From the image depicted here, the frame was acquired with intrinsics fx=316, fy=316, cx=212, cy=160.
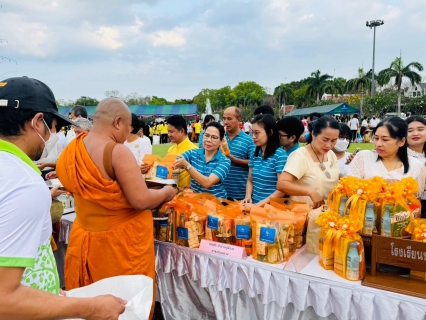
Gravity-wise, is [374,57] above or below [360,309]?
above

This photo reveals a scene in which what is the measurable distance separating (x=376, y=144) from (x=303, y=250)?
2.92ft

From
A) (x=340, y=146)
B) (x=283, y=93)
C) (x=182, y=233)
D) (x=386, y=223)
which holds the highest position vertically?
(x=283, y=93)

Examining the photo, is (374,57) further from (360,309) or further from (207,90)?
(207,90)

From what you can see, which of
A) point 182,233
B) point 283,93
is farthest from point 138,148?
point 283,93

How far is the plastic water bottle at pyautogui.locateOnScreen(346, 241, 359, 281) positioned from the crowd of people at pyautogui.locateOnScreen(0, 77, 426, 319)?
0.66m

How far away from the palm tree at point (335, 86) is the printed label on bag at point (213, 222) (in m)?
46.9

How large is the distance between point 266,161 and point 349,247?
1194 millimetres

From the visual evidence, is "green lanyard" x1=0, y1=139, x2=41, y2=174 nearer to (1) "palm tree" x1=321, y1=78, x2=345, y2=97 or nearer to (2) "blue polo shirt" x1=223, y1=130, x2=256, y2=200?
(2) "blue polo shirt" x1=223, y1=130, x2=256, y2=200

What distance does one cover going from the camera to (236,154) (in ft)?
10.9

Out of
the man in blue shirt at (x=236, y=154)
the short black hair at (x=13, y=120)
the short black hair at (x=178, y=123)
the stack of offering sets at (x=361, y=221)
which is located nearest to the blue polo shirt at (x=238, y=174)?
the man in blue shirt at (x=236, y=154)

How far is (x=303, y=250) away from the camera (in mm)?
1893

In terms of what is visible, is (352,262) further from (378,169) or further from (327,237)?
(378,169)

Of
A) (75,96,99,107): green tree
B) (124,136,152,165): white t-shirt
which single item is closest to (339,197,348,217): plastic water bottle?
(124,136,152,165): white t-shirt

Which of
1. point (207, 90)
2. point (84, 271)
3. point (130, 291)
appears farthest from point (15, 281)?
point (207, 90)
